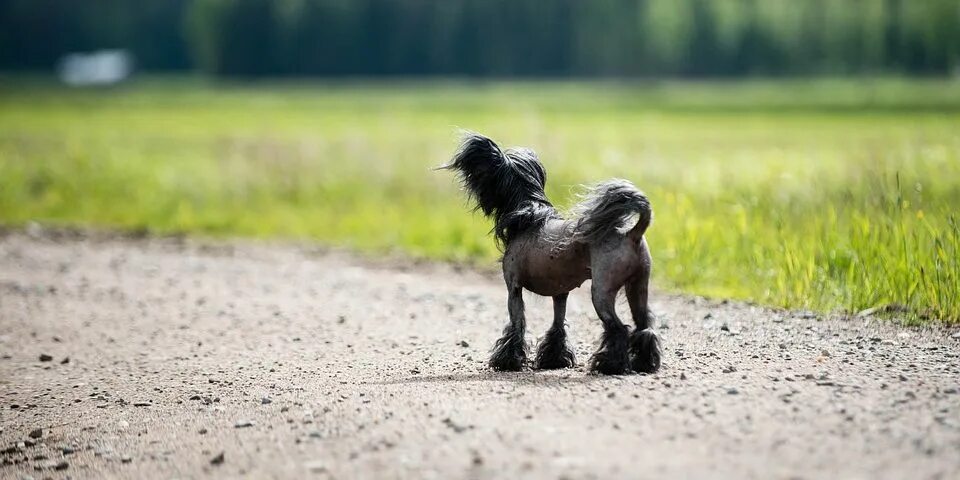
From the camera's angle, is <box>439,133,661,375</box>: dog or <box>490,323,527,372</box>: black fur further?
<box>490,323,527,372</box>: black fur

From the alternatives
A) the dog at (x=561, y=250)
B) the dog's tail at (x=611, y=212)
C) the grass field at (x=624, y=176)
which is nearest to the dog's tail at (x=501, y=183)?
the dog at (x=561, y=250)

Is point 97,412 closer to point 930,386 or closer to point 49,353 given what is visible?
point 49,353

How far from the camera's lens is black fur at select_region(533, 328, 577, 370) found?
7.58 meters

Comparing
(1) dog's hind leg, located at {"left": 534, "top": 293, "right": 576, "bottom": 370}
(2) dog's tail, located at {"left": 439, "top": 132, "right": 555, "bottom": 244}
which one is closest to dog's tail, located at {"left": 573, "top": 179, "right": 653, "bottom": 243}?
(2) dog's tail, located at {"left": 439, "top": 132, "right": 555, "bottom": 244}

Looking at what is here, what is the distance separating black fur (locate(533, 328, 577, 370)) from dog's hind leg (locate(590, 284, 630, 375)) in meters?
0.41

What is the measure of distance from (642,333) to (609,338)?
0.72ft

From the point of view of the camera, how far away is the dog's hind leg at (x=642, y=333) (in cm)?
703

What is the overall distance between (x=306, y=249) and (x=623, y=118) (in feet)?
102

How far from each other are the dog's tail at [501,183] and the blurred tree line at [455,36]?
53.1 meters

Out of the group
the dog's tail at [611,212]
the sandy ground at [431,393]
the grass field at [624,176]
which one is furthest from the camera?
the grass field at [624,176]

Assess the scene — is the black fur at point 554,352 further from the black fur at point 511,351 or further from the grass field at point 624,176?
the grass field at point 624,176

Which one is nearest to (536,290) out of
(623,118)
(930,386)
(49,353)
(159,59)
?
(930,386)

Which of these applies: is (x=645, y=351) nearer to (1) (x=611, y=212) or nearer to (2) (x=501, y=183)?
(1) (x=611, y=212)

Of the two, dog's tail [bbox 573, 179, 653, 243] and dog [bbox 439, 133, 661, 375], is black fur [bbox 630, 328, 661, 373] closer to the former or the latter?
dog [bbox 439, 133, 661, 375]
